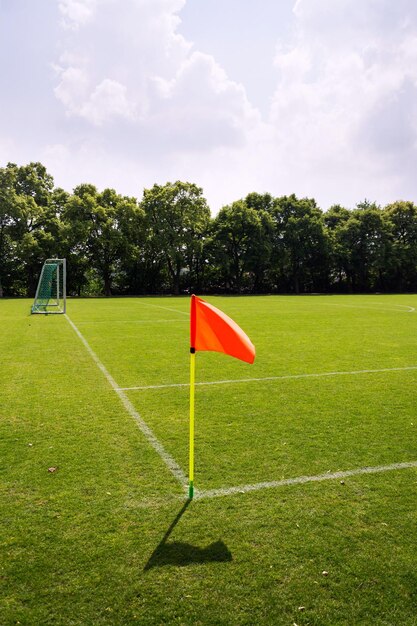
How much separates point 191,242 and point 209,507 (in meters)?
50.8

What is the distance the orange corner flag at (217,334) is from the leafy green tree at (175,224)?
4919cm

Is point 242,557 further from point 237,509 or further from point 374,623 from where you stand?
point 374,623

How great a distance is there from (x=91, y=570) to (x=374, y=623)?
6.39 ft

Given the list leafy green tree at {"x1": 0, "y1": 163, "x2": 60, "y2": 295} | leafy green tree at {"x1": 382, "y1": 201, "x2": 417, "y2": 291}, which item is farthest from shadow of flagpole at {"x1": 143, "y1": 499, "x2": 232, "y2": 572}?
leafy green tree at {"x1": 382, "y1": 201, "x2": 417, "y2": 291}

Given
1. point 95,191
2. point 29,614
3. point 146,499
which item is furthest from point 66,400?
point 95,191

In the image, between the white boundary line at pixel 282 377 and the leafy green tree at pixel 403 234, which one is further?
the leafy green tree at pixel 403 234

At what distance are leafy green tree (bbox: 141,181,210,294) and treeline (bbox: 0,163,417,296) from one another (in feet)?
0.41

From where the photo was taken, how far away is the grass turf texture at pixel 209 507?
Answer: 2.94 meters

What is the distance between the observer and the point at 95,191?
5353cm

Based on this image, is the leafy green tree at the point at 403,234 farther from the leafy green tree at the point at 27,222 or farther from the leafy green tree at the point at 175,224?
the leafy green tree at the point at 27,222

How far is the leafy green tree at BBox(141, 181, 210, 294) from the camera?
53.6 m

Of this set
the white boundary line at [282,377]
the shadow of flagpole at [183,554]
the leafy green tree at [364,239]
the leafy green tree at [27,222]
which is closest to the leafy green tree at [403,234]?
the leafy green tree at [364,239]

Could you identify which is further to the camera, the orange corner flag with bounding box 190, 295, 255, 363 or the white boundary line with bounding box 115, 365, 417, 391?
the white boundary line with bounding box 115, 365, 417, 391

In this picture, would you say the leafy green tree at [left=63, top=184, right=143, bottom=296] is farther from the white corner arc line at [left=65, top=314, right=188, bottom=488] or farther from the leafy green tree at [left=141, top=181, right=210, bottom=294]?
the white corner arc line at [left=65, top=314, right=188, bottom=488]
